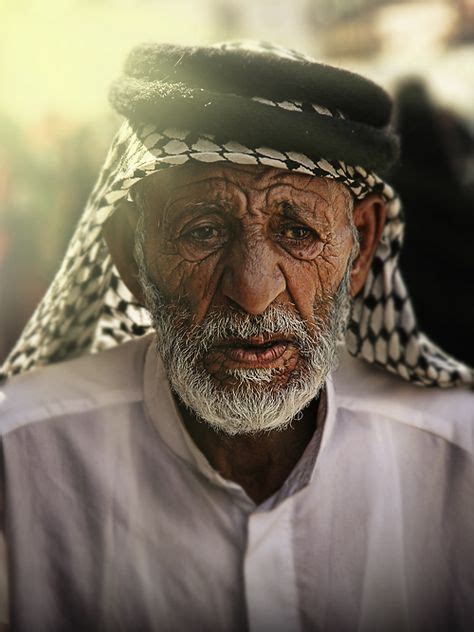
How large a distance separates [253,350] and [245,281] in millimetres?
199

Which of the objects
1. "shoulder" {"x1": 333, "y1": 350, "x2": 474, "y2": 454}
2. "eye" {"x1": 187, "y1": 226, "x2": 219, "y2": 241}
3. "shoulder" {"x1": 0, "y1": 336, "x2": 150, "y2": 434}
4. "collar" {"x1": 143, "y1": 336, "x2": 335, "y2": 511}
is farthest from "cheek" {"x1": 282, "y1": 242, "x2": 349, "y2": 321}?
"shoulder" {"x1": 0, "y1": 336, "x2": 150, "y2": 434}

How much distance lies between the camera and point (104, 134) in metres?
4.58

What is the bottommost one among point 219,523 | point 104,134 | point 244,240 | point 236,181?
point 219,523

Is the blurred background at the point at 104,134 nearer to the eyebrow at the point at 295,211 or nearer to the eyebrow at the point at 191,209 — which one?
the eyebrow at the point at 295,211

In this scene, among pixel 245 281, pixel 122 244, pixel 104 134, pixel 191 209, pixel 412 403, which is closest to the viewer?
pixel 245 281

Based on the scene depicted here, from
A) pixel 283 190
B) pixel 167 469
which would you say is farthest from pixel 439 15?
pixel 167 469

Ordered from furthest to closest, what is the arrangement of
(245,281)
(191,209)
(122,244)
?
1. (122,244)
2. (191,209)
3. (245,281)

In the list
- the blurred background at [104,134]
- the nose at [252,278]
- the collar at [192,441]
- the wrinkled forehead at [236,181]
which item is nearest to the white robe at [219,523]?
the collar at [192,441]

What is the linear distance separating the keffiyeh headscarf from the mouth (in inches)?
18.3

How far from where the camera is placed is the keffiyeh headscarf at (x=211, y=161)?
181 cm

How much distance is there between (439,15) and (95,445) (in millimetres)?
3703

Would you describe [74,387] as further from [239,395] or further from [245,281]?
[245,281]

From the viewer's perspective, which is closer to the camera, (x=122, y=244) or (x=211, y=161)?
(x=211, y=161)

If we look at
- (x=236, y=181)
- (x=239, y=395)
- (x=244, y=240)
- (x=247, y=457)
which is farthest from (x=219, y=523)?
(x=236, y=181)
